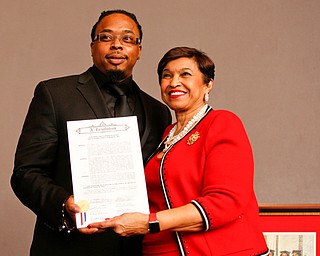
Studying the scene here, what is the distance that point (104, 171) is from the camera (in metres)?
1.80

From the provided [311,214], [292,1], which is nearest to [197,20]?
[292,1]

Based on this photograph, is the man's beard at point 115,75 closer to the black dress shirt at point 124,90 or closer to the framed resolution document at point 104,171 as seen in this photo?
the black dress shirt at point 124,90

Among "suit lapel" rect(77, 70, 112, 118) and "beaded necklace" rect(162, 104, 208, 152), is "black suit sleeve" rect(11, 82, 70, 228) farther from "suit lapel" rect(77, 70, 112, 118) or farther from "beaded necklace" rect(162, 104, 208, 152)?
"beaded necklace" rect(162, 104, 208, 152)

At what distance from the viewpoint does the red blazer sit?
5.87ft

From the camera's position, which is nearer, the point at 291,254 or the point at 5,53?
the point at 291,254

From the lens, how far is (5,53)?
9.96ft

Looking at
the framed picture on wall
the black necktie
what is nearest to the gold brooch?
the black necktie

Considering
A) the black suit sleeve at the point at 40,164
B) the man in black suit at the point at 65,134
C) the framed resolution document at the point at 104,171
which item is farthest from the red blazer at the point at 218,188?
the black suit sleeve at the point at 40,164

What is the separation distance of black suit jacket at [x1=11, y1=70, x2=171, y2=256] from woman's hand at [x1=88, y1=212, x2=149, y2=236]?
221 mm

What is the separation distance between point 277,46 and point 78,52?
3.25 ft

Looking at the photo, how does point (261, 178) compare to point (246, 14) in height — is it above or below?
below

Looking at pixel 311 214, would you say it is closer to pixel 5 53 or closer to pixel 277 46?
pixel 277 46

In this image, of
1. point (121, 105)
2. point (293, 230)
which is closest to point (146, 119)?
point (121, 105)

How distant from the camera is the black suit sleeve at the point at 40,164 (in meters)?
1.88
